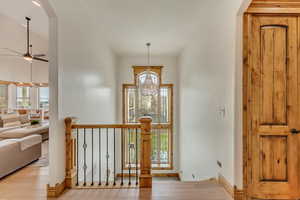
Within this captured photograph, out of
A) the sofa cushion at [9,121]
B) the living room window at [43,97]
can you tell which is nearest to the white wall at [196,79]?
the sofa cushion at [9,121]

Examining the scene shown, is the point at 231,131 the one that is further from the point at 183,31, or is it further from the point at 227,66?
the point at 183,31

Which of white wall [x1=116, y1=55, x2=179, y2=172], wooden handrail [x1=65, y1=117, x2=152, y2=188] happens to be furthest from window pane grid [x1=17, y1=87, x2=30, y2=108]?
wooden handrail [x1=65, y1=117, x2=152, y2=188]

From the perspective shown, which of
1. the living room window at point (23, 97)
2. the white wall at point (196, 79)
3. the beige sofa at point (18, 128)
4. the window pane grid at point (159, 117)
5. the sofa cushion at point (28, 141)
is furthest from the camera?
the living room window at point (23, 97)

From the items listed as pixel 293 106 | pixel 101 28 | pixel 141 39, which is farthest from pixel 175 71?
pixel 293 106

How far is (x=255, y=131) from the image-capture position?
219 cm

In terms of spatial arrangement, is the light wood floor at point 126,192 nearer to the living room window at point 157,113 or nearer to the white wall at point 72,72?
the white wall at point 72,72

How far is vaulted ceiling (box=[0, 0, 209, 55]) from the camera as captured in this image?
2.95 meters

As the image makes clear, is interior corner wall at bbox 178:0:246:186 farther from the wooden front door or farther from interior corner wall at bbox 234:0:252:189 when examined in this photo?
the wooden front door

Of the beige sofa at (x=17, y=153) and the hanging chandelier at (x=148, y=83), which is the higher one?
the hanging chandelier at (x=148, y=83)

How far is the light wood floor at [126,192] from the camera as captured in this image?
230 cm

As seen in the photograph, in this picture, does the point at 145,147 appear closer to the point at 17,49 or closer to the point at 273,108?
the point at 273,108

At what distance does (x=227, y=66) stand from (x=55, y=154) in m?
2.61

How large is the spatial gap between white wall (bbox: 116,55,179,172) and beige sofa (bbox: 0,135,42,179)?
2.89 meters

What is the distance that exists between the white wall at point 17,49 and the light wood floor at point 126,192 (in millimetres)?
4204
